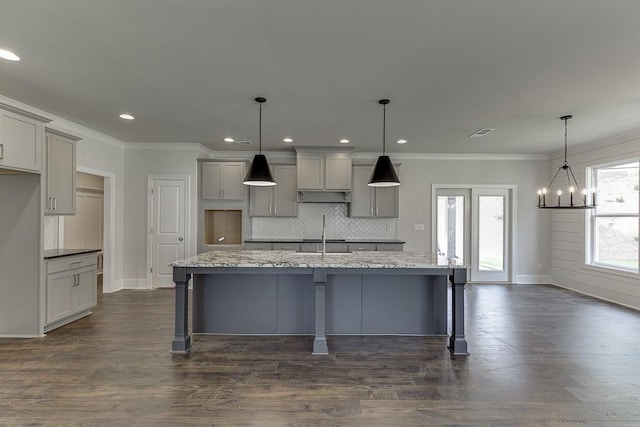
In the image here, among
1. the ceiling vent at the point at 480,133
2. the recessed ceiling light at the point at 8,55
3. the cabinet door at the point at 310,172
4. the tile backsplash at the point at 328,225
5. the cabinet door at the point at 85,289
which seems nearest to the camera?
the recessed ceiling light at the point at 8,55

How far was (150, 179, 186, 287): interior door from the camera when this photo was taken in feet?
19.4

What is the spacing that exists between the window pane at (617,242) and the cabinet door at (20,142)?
7.94 metres

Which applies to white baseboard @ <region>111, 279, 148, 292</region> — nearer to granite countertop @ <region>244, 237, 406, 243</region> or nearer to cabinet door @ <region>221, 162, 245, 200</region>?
granite countertop @ <region>244, 237, 406, 243</region>

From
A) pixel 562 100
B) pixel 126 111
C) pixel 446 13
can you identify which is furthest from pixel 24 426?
pixel 562 100

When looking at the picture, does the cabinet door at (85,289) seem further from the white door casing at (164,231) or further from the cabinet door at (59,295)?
the white door casing at (164,231)

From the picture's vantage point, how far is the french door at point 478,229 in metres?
6.71

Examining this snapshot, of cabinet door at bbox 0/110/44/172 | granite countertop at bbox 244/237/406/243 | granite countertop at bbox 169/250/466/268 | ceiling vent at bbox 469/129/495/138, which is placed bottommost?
granite countertop at bbox 244/237/406/243

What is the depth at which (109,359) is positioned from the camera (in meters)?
3.04

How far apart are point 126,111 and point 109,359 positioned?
286 cm

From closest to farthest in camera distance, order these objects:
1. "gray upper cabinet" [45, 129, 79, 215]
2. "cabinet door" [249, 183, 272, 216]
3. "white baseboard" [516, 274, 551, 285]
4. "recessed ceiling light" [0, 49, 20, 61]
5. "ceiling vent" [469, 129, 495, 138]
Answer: "recessed ceiling light" [0, 49, 20, 61]
"gray upper cabinet" [45, 129, 79, 215]
"ceiling vent" [469, 129, 495, 138]
"cabinet door" [249, 183, 272, 216]
"white baseboard" [516, 274, 551, 285]

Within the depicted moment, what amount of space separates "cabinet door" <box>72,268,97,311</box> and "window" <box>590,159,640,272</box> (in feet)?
25.4

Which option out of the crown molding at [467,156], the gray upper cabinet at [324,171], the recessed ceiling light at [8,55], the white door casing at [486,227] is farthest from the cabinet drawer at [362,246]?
the recessed ceiling light at [8,55]

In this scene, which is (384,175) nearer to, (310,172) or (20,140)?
(310,172)

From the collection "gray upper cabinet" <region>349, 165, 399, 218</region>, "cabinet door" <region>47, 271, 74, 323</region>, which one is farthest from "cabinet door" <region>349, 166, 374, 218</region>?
"cabinet door" <region>47, 271, 74, 323</region>
